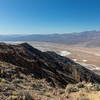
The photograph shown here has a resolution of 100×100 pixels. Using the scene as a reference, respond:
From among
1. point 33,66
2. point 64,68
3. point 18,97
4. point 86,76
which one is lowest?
point 86,76

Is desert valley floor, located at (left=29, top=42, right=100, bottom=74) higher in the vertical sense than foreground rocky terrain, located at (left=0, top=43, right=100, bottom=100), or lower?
lower

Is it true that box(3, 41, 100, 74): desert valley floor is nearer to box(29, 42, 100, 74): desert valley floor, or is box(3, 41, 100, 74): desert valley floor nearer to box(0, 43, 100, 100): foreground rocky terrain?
box(29, 42, 100, 74): desert valley floor

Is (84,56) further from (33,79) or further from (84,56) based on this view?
(33,79)

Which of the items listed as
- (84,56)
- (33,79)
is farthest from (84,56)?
(33,79)

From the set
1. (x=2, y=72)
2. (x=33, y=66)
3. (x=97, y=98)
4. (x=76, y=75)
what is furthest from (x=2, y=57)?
(x=76, y=75)

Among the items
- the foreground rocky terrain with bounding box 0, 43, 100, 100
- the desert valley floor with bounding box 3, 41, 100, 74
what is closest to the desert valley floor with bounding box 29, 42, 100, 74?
the desert valley floor with bounding box 3, 41, 100, 74

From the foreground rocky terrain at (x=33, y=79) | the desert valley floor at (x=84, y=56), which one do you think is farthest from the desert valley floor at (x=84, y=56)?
the foreground rocky terrain at (x=33, y=79)

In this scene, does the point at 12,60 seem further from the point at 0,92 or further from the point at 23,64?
the point at 0,92

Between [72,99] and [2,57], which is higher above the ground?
[2,57]

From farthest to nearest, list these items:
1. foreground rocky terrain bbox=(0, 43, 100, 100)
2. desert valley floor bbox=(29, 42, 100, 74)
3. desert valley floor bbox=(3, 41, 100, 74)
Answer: desert valley floor bbox=(29, 42, 100, 74), desert valley floor bbox=(3, 41, 100, 74), foreground rocky terrain bbox=(0, 43, 100, 100)
